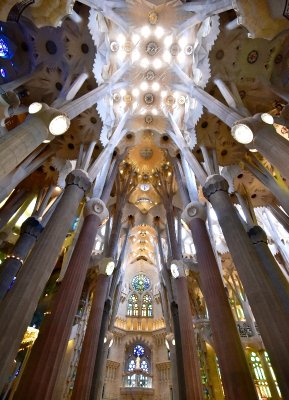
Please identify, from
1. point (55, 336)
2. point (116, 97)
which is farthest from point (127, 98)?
point (55, 336)

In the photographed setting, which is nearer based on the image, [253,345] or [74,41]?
[74,41]

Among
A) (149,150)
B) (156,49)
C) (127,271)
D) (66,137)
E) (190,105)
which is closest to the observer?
(66,137)

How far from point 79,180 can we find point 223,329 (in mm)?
6887

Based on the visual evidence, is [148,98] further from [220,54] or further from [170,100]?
[220,54]

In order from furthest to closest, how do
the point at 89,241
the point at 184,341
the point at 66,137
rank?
the point at 66,137, the point at 184,341, the point at 89,241

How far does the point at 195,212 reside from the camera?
1133 cm

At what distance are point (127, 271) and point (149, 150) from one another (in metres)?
14.9

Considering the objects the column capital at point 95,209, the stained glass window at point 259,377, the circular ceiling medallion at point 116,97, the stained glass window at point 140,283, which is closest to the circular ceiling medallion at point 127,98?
the circular ceiling medallion at point 116,97

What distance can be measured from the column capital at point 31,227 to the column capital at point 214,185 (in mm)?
7890

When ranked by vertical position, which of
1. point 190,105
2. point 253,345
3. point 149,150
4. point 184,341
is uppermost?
point 149,150

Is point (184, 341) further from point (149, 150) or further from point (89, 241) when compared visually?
point (149, 150)

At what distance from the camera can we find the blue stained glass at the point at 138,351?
2272 cm

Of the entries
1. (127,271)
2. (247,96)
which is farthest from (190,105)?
(127,271)

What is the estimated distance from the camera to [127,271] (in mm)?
28078
